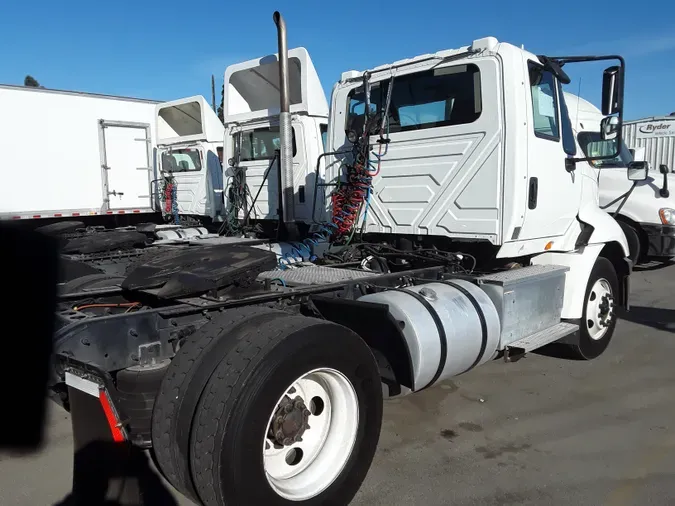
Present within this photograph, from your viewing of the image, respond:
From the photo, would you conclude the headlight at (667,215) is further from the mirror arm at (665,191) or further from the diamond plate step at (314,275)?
the diamond plate step at (314,275)

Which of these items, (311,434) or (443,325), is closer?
(311,434)

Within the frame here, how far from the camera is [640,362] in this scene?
564 cm

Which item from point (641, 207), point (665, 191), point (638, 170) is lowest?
point (641, 207)

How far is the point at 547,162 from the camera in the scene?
484 cm

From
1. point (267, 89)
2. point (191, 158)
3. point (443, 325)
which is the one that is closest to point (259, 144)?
point (267, 89)

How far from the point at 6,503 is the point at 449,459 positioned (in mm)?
2731

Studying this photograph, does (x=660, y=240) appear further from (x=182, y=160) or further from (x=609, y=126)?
(x=182, y=160)

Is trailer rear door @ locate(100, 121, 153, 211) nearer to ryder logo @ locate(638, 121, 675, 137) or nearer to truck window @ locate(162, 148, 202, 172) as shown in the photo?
truck window @ locate(162, 148, 202, 172)

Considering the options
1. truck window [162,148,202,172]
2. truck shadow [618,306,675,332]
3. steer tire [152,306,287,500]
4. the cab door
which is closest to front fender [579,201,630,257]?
the cab door

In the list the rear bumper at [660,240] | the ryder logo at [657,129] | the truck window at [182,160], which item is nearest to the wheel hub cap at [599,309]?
the rear bumper at [660,240]

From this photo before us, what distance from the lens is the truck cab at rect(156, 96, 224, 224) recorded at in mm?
10094

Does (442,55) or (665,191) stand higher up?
(442,55)

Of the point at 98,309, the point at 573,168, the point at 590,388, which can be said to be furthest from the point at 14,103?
the point at 590,388

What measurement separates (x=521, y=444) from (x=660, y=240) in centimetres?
556
